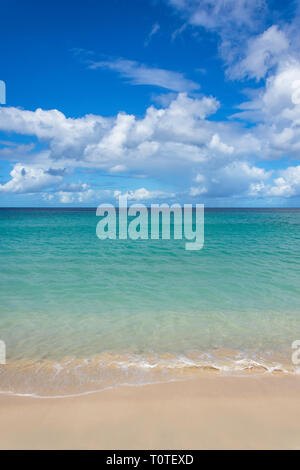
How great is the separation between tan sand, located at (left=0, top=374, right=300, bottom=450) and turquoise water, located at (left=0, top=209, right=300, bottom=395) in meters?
0.56

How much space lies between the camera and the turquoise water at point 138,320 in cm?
669

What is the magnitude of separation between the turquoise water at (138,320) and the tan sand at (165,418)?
560 mm

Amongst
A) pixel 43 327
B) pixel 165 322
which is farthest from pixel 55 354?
pixel 165 322

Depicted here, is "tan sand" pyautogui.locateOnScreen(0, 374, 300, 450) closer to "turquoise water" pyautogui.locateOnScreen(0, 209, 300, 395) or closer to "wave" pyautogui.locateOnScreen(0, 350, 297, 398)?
"wave" pyautogui.locateOnScreen(0, 350, 297, 398)

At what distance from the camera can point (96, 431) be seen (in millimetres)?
4746

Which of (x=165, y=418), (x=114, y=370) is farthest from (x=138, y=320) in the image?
(x=165, y=418)

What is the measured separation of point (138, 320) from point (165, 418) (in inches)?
181

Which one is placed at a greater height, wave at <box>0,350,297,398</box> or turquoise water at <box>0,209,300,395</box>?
turquoise water at <box>0,209,300,395</box>

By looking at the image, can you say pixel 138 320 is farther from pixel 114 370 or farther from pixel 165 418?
pixel 165 418

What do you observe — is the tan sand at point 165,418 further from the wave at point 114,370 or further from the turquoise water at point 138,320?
the turquoise water at point 138,320

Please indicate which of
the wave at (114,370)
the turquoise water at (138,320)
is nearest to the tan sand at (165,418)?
the wave at (114,370)

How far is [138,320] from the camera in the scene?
9.52 metres

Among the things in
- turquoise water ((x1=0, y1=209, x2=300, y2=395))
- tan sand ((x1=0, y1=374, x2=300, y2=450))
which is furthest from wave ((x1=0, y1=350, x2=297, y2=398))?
tan sand ((x1=0, y1=374, x2=300, y2=450))

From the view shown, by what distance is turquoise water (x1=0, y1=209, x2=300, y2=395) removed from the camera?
6.69 m
